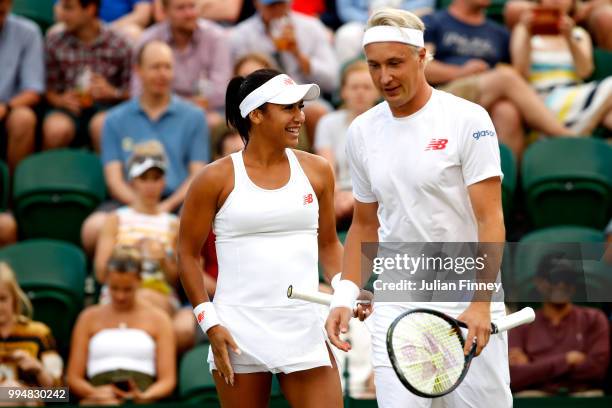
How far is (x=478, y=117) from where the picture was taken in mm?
4883

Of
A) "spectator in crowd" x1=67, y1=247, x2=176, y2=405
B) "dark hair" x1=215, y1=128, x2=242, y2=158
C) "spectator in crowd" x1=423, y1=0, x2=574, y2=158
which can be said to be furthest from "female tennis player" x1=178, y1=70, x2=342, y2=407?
"spectator in crowd" x1=423, y1=0, x2=574, y2=158

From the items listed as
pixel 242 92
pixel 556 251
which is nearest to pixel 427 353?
pixel 242 92

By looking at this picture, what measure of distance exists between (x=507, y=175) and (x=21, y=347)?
316 cm

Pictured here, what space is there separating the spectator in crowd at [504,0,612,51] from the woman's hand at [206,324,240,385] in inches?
202

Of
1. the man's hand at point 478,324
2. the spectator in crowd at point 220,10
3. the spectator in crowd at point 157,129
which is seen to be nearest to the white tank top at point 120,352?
the spectator in crowd at point 157,129

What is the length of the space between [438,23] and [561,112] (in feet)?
3.46

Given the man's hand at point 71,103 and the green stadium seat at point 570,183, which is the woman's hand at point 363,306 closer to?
the green stadium seat at point 570,183

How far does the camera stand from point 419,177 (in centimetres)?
492

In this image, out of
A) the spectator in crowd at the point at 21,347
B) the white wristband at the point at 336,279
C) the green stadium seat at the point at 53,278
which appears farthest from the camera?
the green stadium seat at the point at 53,278

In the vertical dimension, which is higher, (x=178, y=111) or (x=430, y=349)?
(x=178, y=111)

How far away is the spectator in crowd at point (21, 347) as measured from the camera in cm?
707

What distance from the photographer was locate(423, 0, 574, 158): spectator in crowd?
8.54 meters

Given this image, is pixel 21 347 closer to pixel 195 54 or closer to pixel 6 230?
pixel 6 230

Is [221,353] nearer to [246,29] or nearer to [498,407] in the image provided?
[498,407]
